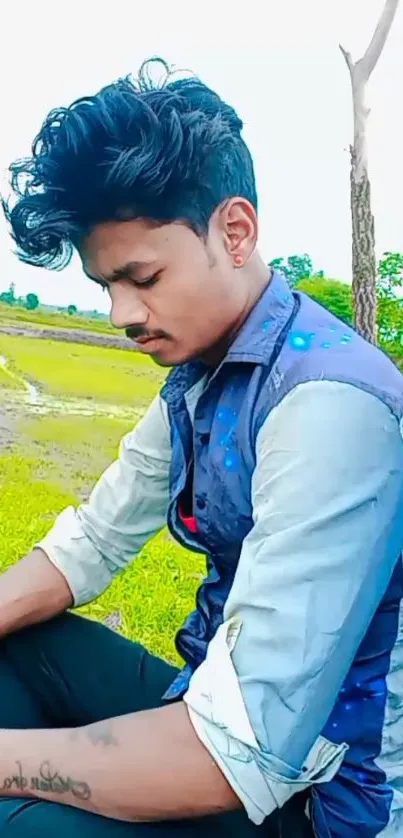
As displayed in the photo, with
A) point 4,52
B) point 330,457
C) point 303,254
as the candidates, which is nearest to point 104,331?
point 303,254

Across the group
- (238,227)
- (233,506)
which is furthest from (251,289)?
(233,506)

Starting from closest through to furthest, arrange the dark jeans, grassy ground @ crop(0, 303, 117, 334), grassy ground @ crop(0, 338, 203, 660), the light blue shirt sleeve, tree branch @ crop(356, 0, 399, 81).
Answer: the light blue shirt sleeve
the dark jeans
tree branch @ crop(356, 0, 399, 81)
grassy ground @ crop(0, 338, 203, 660)
grassy ground @ crop(0, 303, 117, 334)

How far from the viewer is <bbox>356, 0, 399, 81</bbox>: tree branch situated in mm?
1803

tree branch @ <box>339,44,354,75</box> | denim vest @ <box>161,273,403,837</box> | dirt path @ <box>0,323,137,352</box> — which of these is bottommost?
dirt path @ <box>0,323,137,352</box>

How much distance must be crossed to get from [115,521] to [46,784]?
0.36m

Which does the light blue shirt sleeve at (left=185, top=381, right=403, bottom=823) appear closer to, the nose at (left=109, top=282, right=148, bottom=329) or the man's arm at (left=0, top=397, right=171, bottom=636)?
the nose at (left=109, top=282, right=148, bottom=329)

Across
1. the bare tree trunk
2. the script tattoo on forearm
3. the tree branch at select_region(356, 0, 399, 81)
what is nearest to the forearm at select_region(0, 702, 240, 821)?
the script tattoo on forearm

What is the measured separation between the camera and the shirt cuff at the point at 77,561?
3.65 ft

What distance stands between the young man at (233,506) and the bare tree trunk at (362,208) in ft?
3.38

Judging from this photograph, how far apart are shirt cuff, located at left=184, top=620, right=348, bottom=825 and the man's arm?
0.37m

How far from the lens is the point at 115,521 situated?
3.65 feet

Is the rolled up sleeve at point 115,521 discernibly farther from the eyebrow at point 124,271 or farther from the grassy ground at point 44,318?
the grassy ground at point 44,318

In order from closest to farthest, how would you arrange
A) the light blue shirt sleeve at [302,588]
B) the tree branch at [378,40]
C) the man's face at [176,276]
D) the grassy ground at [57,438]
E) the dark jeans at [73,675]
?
the light blue shirt sleeve at [302,588], the man's face at [176,276], the dark jeans at [73,675], the tree branch at [378,40], the grassy ground at [57,438]

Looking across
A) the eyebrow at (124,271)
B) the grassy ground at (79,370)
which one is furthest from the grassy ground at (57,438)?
the eyebrow at (124,271)
